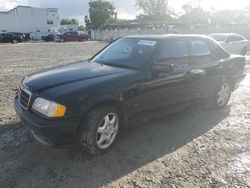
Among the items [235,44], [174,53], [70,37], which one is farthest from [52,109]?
[70,37]

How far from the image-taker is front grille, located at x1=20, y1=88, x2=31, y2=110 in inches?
141

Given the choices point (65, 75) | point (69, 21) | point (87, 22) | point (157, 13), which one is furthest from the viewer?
point (69, 21)

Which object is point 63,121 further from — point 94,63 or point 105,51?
point 105,51

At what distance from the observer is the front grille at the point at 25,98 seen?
141 inches

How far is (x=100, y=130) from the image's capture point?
12.1 feet

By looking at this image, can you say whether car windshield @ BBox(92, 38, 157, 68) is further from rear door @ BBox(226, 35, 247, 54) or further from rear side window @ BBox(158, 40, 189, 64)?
rear door @ BBox(226, 35, 247, 54)

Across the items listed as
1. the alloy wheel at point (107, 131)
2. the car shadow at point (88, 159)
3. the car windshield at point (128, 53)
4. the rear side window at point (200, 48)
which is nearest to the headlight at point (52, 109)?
the alloy wheel at point (107, 131)

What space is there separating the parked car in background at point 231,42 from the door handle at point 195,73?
10.6 metres

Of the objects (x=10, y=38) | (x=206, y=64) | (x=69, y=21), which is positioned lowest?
(x=10, y=38)

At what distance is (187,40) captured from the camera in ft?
16.2

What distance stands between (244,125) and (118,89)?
2740 mm

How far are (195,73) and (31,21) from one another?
59320 mm

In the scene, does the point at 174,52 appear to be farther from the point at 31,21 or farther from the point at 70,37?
the point at 31,21

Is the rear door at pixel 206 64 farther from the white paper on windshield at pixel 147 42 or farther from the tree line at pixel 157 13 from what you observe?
the tree line at pixel 157 13
